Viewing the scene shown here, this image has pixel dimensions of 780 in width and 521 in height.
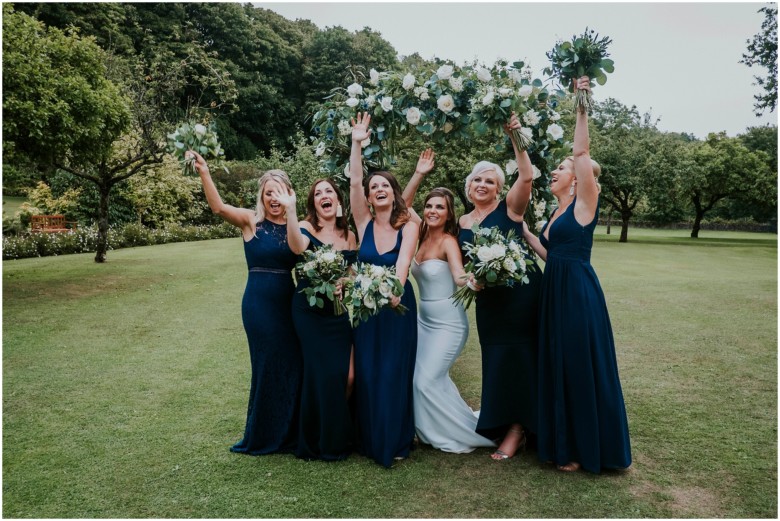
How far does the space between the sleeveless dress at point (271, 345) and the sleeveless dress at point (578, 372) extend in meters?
2.36

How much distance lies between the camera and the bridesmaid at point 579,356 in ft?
17.1

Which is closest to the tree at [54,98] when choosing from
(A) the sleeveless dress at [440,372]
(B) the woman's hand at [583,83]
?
(A) the sleeveless dress at [440,372]

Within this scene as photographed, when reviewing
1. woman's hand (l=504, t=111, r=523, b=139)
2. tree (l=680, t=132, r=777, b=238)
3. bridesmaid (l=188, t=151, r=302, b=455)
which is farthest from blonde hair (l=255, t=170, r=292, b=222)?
tree (l=680, t=132, r=777, b=238)

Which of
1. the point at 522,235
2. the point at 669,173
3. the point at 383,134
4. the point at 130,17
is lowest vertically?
the point at 522,235

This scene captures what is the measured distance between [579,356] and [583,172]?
1.59 metres

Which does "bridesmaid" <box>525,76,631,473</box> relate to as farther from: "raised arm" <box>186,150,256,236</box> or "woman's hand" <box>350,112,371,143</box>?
"raised arm" <box>186,150,256,236</box>

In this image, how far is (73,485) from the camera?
203 inches

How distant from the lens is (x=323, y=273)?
5.38m

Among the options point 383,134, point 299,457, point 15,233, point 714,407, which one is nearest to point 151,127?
point 15,233

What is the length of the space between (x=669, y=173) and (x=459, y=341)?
3683cm

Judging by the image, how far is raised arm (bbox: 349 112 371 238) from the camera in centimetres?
586

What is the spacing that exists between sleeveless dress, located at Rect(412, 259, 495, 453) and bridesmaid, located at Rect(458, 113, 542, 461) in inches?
8.8

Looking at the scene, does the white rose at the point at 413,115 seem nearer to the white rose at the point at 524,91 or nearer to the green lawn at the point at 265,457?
the white rose at the point at 524,91

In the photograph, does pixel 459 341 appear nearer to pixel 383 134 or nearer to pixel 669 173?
pixel 383 134
